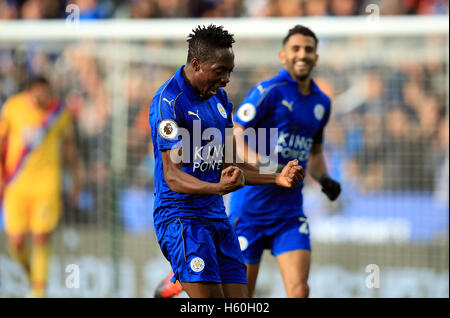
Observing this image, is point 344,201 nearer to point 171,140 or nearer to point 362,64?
point 362,64

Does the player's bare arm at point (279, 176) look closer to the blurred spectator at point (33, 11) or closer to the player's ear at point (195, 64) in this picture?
the player's ear at point (195, 64)

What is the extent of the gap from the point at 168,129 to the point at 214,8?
8.24 m

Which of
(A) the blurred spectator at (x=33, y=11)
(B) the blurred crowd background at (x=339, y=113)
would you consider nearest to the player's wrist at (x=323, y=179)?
(B) the blurred crowd background at (x=339, y=113)

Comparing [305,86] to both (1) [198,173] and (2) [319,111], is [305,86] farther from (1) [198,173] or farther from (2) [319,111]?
(1) [198,173]

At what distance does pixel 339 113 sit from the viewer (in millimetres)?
10297

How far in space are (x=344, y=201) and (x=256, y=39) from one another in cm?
247

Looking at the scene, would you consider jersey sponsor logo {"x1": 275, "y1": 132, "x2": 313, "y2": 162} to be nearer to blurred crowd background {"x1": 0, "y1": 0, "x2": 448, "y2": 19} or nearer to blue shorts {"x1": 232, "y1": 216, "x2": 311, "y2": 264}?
blue shorts {"x1": 232, "y1": 216, "x2": 311, "y2": 264}

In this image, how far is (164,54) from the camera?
10336 millimetres

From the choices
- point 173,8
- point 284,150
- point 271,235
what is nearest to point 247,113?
point 284,150

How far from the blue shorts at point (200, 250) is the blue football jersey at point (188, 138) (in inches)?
2.8

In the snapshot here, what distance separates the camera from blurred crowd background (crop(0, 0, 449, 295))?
995 centimetres

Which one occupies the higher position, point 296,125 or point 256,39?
point 256,39

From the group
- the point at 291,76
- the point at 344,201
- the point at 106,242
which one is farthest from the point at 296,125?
the point at 106,242

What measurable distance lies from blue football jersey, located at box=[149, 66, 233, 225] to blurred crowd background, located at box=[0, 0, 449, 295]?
5.20 m
